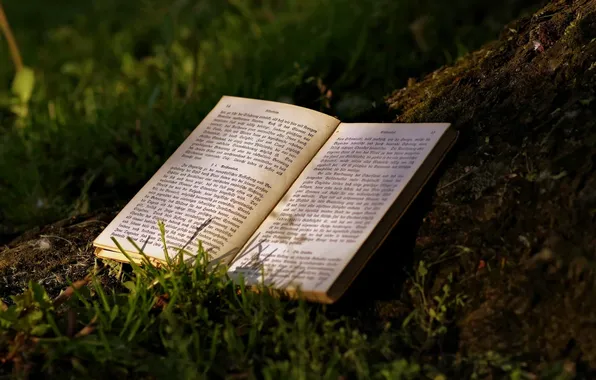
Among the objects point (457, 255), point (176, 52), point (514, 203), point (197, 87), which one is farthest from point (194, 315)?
point (176, 52)

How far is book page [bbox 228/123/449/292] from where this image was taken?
7.47 ft

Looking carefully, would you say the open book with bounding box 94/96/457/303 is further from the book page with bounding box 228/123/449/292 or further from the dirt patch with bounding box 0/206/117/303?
the dirt patch with bounding box 0/206/117/303

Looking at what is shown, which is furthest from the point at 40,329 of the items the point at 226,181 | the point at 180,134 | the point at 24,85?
the point at 24,85

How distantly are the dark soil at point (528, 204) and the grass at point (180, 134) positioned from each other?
10 cm

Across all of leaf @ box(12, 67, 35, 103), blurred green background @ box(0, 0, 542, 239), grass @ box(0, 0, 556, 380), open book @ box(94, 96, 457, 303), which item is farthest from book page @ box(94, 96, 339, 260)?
leaf @ box(12, 67, 35, 103)

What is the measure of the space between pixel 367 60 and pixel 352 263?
2.39 m

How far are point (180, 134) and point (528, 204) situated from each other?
2.08 meters

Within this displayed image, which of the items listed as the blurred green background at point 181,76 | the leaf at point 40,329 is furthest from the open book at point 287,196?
the blurred green background at point 181,76

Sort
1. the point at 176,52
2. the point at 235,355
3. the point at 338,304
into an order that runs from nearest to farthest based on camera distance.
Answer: the point at 235,355
the point at 338,304
the point at 176,52

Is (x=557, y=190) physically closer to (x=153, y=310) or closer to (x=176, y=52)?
(x=153, y=310)

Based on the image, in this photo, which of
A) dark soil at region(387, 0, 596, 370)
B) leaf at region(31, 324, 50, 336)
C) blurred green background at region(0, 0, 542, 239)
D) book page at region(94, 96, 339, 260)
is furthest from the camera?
blurred green background at region(0, 0, 542, 239)

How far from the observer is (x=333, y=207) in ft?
7.98

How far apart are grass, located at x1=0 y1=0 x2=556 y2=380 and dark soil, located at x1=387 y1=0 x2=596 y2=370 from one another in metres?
0.10

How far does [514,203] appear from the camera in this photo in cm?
227
